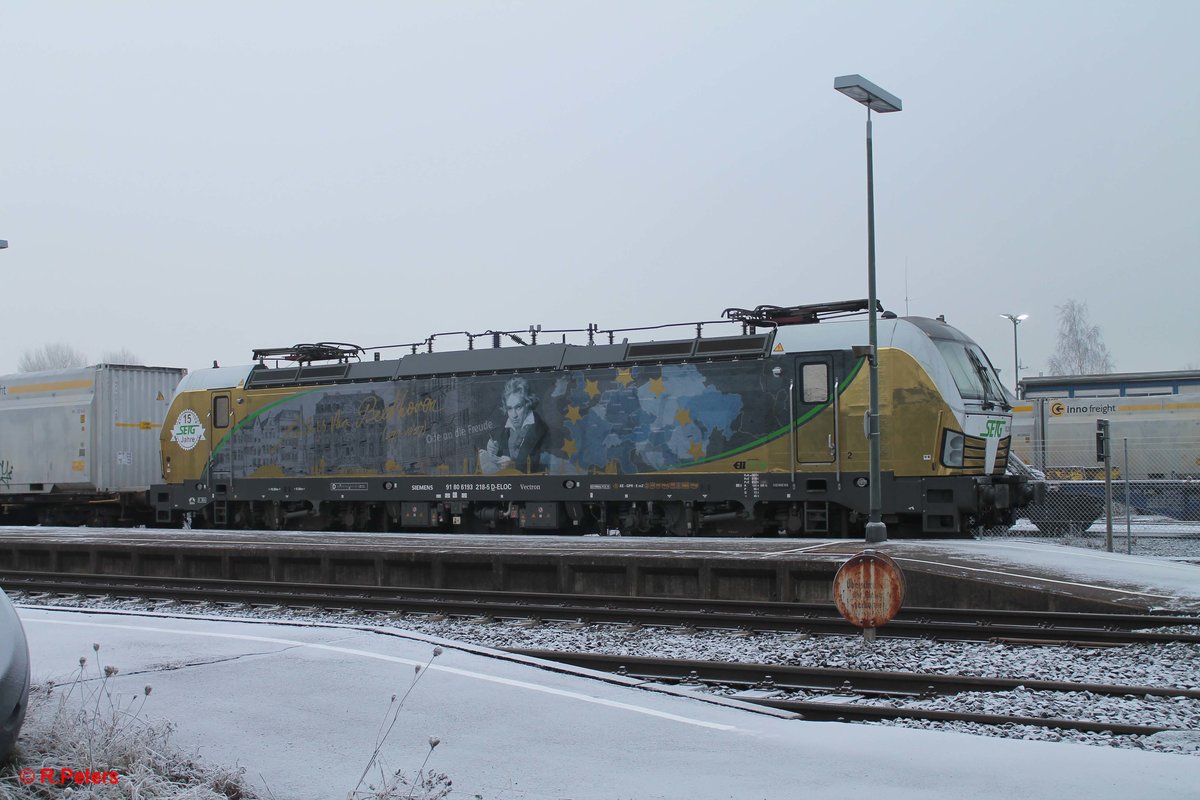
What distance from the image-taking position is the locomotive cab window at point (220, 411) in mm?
24172

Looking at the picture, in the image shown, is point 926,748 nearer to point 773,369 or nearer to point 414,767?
point 414,767

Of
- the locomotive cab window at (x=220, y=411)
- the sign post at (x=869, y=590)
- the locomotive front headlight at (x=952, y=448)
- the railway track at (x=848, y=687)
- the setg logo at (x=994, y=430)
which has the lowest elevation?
the railway track at (x=848, y=687)

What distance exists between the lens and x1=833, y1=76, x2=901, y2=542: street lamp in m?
15.8

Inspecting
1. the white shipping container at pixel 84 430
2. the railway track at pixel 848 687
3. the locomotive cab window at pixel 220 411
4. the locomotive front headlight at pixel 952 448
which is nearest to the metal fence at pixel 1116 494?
the locomotive front headlight at pixel 952 448

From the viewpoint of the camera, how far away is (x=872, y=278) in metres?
16.8

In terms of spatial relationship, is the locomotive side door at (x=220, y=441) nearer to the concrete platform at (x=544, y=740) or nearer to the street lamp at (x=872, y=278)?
the street lamp at (x=872, y=278)

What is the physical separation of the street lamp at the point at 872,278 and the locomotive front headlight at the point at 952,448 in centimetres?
114

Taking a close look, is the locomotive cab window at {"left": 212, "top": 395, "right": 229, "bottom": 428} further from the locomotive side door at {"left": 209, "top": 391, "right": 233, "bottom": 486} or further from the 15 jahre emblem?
the 15 jahre emblem

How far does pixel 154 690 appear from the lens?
7.34 m

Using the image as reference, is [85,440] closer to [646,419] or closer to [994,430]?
[646,419]

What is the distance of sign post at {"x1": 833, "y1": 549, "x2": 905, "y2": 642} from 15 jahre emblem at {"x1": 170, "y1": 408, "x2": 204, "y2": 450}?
1852cm

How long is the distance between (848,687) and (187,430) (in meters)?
19.8

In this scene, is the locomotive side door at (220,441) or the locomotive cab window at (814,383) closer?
the locomotive cab window at (814,383)

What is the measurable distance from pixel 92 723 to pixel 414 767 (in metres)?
1.89
